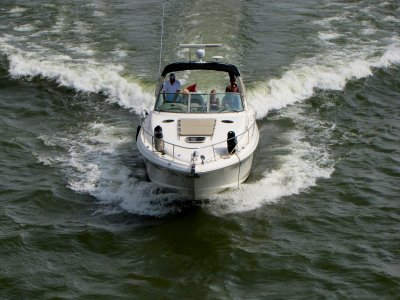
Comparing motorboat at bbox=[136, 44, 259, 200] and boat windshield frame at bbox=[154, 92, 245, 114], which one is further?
boat windshield frame at bbox=[154, 92, 245, 114]

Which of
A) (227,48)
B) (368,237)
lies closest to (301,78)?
(227,48)

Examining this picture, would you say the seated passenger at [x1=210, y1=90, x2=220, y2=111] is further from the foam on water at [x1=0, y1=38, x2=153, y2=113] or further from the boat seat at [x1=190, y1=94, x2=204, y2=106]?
the foam on water at [x1=0, y1=38, x2=153, y2=113]

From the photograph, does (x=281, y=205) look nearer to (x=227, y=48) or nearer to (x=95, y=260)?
(x=95, y=260)

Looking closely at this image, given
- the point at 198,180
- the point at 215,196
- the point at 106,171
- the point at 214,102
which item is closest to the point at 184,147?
the point at 198,180

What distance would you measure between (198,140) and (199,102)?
1.58 meters

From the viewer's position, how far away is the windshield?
1445 centimetres

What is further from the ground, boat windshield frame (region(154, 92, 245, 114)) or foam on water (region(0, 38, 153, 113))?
boat windshield frame (region(154, 92, 245, 114))

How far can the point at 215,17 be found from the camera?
978 inches

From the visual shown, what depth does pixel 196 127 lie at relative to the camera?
44.5ft

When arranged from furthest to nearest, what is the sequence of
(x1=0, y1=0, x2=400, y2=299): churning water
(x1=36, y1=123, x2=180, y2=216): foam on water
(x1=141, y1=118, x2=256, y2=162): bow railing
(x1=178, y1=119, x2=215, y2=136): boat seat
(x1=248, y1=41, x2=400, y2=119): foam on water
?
(x1=248, y1=41, x2=400, y2=119): foam on water → (x1=36, y1=123, x2=180, y2=216): foam on water → (x1=178, y1=119, x2=215, y2=136): boat seat → (x1=141, y1=118, x2=256, y2=162): bow railing → (x1=0, y1=0, x2=400, y2=299): churning water

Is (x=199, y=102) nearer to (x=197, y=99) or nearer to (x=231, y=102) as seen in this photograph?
(x=197, y=99)

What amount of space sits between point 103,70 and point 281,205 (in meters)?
9.41

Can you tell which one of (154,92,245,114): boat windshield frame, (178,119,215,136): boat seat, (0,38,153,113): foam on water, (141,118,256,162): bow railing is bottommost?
(0,38,153,113): foam on water

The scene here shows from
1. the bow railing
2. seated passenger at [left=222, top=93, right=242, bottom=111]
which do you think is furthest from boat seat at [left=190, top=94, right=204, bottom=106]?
the bow railing
